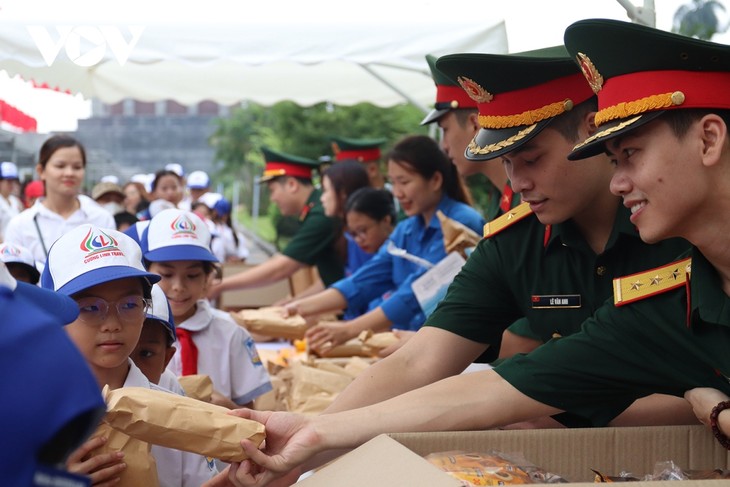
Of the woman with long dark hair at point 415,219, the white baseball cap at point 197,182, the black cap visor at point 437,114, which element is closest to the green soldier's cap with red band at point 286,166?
the woman with long dark hair at point 415,219

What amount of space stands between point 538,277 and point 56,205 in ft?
13.0

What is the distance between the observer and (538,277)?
2.54 metres

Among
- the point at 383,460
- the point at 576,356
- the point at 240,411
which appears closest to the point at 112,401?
the point at 240,411

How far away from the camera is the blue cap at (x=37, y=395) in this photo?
818 millimetres

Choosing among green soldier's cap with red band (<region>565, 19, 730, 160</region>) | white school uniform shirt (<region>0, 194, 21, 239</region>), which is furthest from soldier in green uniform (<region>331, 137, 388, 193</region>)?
white school uniform shirt (<region>0, 194, 21, 239</region>)

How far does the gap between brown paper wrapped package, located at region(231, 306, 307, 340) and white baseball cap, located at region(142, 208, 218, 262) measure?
1.17 metres

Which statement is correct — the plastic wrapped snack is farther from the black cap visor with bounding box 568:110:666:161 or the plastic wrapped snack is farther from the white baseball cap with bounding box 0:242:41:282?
the white baseball cap with bounding box 0:242:41:282

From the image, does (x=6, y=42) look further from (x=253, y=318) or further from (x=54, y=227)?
(x=253, y=318)

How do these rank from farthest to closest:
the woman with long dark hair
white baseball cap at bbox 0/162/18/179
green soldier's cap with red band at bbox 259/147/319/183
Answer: white baseball cap at bbox 0/162/18/179 → green soldier's cap with red band at bbox 259/147/319/183 → the woman with long dark hair

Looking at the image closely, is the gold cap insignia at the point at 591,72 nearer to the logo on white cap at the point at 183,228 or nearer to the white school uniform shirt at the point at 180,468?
the white school uniform shirt at the point at 180,468

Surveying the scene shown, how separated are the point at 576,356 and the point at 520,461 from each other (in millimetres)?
326

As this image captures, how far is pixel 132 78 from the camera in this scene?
7977 mm

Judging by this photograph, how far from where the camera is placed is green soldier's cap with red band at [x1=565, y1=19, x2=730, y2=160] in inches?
70.6

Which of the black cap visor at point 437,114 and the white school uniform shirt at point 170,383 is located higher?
the black cap visor at point 437,114
